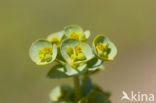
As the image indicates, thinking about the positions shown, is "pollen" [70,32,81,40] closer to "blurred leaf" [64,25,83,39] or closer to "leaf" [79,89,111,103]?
"blurred leaf" [64,25,83,39]

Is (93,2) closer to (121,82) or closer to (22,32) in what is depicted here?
(22,32)

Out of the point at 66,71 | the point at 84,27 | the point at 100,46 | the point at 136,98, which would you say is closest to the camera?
the point at 66,71

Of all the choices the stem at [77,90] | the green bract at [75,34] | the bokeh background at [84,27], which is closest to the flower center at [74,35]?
the green bract at [75,34]

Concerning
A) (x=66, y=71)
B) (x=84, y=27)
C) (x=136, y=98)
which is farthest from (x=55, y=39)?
(x=84, y=27)

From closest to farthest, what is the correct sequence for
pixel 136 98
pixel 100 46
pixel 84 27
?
1. pixel 100 46
2. pixel 136 98
3. pixel 84 27

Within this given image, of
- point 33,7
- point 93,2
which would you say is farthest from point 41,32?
point 93,2

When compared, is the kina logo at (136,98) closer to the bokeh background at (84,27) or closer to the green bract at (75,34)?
the green bract at (75,34)

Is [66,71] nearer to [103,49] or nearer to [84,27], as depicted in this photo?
[103,49]
